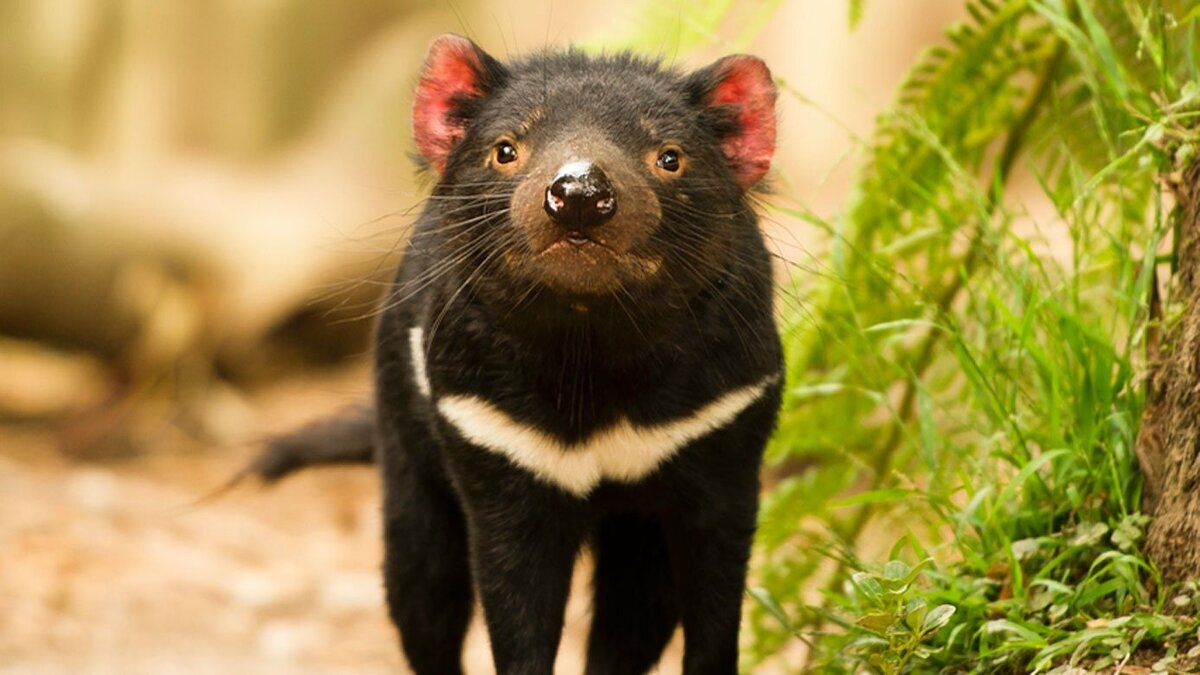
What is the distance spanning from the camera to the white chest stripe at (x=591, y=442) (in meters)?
2.61

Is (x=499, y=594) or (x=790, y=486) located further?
(x=790, y=486)

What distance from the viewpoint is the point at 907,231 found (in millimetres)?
3709

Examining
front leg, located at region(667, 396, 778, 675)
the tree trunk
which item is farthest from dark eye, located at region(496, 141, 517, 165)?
the tree trunk

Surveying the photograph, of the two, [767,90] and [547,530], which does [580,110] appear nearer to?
[767,90]

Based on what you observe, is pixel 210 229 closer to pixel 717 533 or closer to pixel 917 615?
pixel 717 533

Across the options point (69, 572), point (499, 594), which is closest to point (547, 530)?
point (499, 594)

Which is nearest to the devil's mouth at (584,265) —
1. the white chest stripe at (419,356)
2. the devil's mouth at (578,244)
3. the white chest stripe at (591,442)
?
the devil's mouth at (578,244)

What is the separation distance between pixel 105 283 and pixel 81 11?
1.44 metres

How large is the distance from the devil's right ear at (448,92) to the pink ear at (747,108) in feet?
1.26

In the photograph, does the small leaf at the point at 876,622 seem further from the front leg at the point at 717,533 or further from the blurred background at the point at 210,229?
the blurred background at the point at 210,229

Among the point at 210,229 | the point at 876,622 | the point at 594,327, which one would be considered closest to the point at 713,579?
the point at 876,622

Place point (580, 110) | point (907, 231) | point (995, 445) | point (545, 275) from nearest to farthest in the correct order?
point (545, 275)
point (580, 110)
point (995, 445)
point (907, 231)

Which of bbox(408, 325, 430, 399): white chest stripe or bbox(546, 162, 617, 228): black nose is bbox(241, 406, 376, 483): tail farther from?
bbox(546, 162, 617, 228): black nose

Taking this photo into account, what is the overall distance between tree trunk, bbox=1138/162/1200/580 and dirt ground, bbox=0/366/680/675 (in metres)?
1.48
